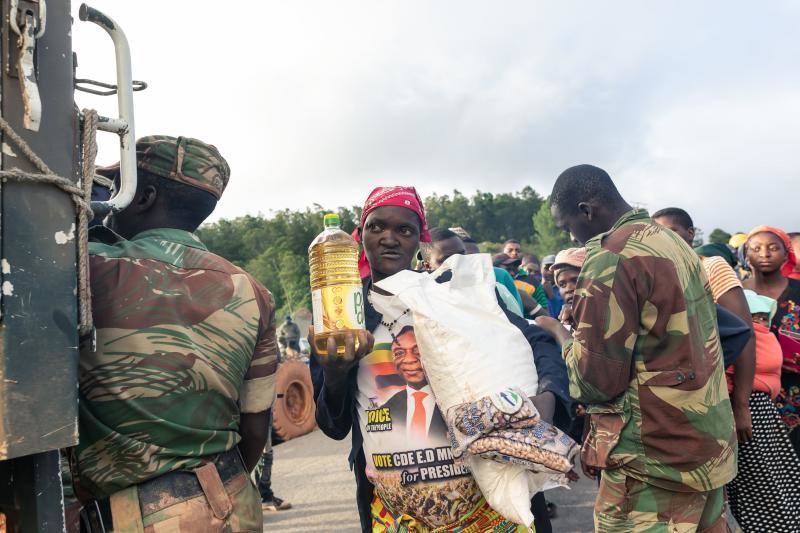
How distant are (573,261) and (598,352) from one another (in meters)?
1.59

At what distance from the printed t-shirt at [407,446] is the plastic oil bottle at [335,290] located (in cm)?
27

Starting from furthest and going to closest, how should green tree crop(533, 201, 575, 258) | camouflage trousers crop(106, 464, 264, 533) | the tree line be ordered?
green tree crop(533, 201, 575, 258) → the tree line → camouflage trousers crop(106, 464, 264, 533)

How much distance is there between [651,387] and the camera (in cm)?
217

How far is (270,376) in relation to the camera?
6.32 feet

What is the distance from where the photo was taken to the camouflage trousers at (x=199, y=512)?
1477mm

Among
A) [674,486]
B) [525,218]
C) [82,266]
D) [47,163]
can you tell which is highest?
[525,218]

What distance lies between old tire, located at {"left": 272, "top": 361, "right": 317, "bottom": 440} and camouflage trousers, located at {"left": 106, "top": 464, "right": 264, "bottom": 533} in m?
6.57

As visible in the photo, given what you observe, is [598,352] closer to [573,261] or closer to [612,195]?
[612,195]

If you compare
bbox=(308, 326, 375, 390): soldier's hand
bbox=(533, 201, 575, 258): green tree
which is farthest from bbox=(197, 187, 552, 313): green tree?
bbox=(308, 326, 375, 390): soldier's hand

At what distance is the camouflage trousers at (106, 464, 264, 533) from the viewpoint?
58.1 inches

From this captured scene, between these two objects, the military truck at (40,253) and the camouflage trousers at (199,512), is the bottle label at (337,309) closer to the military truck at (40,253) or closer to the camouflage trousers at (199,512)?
the camouflage trousers at (199,512)

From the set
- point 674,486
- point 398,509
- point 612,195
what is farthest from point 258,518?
point 612,195

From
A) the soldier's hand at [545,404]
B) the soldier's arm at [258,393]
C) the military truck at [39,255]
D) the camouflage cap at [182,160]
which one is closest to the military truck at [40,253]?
the military truck at [39,255]

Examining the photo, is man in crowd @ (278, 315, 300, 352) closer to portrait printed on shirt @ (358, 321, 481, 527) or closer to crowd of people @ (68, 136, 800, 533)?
crowd of people @ (68, 136, 800, 533)
